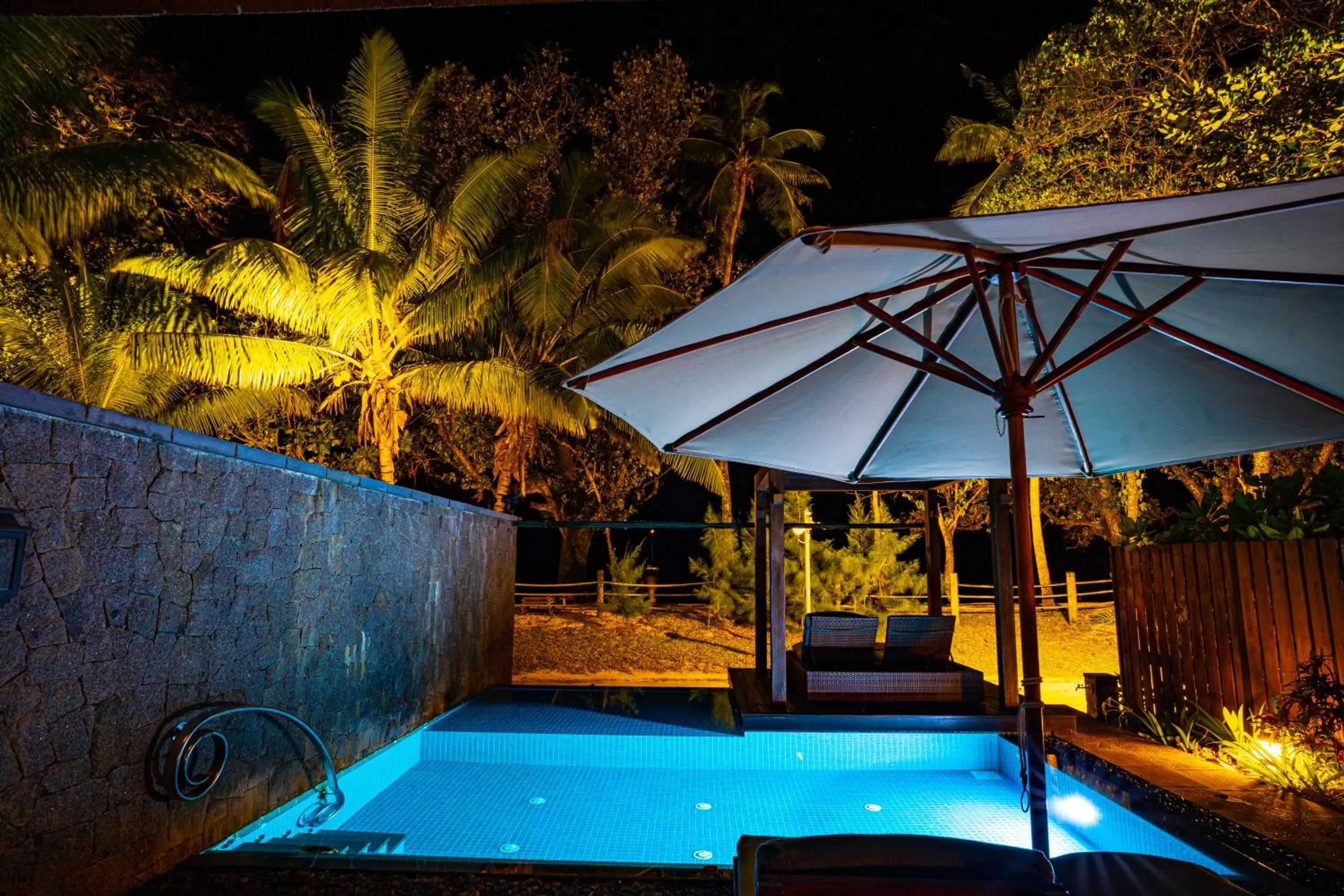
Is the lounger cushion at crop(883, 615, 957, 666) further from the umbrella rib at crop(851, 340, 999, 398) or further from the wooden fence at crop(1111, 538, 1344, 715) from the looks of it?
the umbrella rib at crop(851, 340, 999, 398)

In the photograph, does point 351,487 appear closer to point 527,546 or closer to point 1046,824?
point 1046,824

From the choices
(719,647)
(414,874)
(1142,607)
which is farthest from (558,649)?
(414,874)

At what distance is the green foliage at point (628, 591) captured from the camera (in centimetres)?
1377

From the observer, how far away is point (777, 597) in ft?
18.5

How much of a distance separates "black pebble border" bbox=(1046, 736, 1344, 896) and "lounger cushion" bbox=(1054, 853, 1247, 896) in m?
1.33

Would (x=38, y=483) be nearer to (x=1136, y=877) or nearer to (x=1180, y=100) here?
(x=1136, y=877)

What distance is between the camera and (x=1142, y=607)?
5.56m

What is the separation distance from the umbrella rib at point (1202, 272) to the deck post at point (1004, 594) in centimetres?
280

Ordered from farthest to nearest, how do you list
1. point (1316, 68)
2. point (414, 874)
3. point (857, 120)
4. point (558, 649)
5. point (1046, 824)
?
point (857, 120) → point (558, 649) → point (1316, 68) → point (414, 874) → point (1046, 824)

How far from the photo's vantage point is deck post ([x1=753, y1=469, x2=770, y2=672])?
702 cm

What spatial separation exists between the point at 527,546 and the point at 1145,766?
1084 inches

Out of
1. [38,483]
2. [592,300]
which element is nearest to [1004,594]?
[38,483]

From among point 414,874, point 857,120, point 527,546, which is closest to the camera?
point 414,874

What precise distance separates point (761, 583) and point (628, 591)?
726 centimetres
